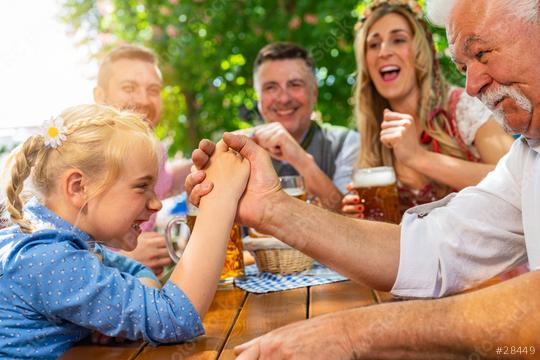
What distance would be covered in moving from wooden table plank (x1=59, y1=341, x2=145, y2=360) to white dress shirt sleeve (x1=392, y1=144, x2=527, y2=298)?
2.16ft

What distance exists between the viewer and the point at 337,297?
1678mm

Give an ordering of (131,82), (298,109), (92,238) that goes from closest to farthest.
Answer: (92,238) → (131,82) → (298,109)

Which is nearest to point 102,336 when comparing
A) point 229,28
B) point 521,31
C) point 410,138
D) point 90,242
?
point 90,242

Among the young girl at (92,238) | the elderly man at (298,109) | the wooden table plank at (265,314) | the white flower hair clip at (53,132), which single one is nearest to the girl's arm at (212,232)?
the young girl at (92,238)

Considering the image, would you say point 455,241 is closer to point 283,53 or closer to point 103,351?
point 103,351

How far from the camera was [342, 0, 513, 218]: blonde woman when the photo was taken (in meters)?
2.58

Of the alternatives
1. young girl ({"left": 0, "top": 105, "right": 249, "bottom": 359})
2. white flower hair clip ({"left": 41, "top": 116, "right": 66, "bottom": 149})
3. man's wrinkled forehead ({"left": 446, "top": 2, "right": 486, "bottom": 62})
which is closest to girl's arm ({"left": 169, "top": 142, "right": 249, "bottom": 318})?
young girl ({"left": 0, "top": 105, "right": 249, "bottom": 359})

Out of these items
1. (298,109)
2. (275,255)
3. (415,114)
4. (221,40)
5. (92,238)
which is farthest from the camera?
(221,40)

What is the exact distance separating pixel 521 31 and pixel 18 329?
1.22m

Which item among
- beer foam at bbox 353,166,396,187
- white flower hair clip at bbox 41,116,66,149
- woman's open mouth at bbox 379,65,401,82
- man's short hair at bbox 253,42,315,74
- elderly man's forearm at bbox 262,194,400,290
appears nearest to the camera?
white flower hair clip at bbox 41,116,66,149

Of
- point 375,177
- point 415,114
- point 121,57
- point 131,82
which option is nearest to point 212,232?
point 375,177

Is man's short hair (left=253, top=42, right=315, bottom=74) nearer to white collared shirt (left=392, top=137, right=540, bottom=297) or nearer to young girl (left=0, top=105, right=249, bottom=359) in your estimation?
young girl (left=0, top=105, right=249, bottom=359)

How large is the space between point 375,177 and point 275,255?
489 millimetres

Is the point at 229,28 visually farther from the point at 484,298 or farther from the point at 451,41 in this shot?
the point at 484,298
